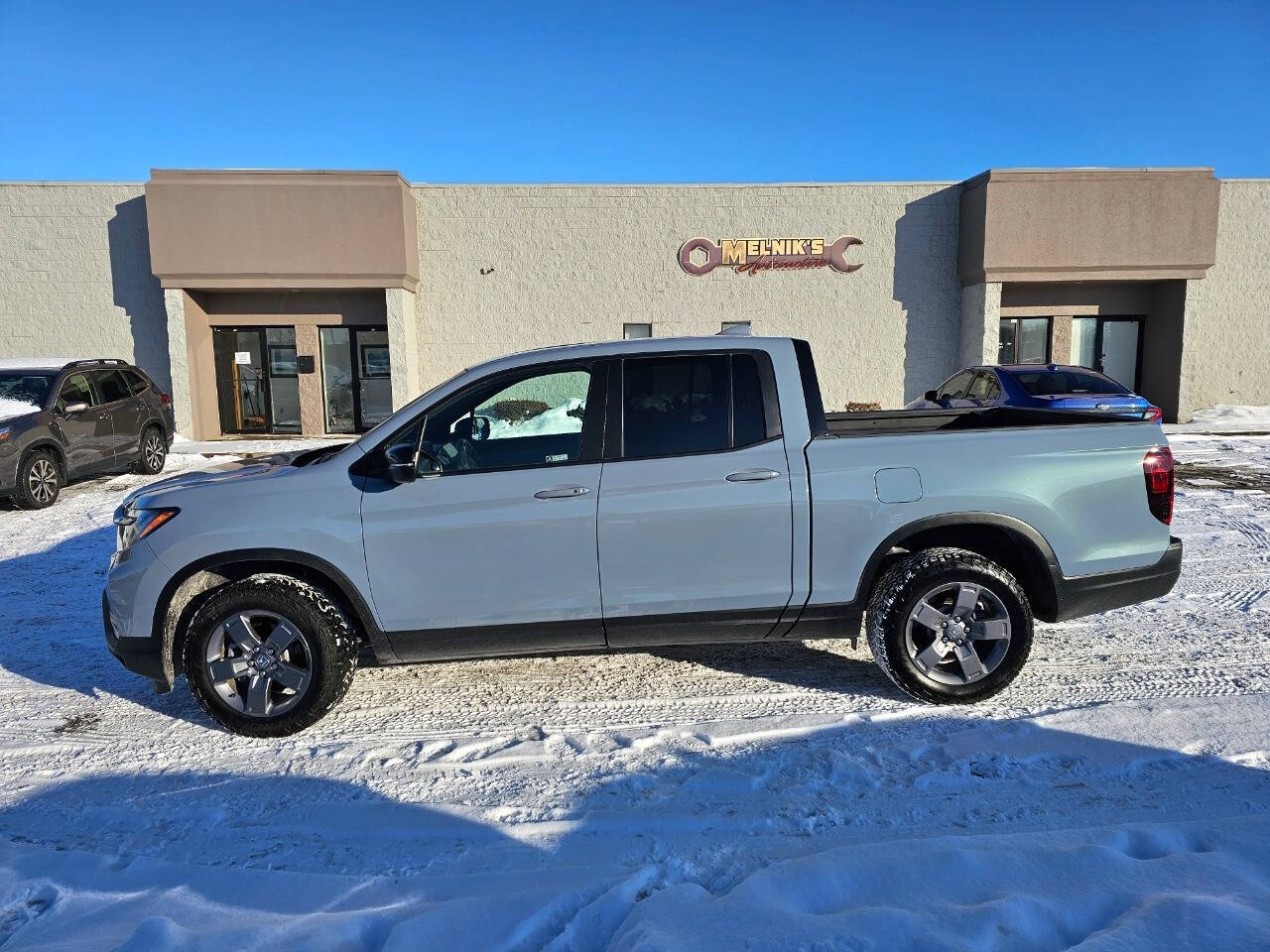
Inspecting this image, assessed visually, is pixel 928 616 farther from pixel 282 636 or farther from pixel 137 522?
pixel 137 522

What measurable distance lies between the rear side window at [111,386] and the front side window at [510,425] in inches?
373

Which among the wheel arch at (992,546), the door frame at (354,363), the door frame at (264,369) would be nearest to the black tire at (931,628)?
the wheel arch at (992,546)

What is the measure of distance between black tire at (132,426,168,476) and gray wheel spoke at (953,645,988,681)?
11633 millimetres

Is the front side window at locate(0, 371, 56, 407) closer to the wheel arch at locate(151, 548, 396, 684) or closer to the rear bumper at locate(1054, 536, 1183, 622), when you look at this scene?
the wheel arch at locate(151, 548, 396, 684)

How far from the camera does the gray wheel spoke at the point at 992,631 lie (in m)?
3.99

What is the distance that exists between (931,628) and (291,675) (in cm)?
314

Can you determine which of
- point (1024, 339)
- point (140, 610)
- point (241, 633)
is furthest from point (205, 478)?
point (1024, 339)

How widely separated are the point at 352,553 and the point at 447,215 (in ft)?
50.3

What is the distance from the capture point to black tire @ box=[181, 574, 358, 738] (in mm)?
3756

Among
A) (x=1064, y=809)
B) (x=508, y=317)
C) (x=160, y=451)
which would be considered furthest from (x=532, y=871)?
(x=508, y=317)

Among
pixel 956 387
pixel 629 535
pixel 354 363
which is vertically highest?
pixel 354 363

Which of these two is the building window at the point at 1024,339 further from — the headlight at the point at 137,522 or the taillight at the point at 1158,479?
the headlight at the point at 137,522

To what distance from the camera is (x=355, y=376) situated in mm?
17984

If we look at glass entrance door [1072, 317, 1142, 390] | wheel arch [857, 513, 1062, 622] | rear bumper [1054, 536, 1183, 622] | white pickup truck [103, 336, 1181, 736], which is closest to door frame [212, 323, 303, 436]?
white pickup truck [103, 336, 1181, 736]
